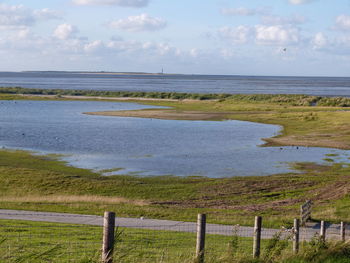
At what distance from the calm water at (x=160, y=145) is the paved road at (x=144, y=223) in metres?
16.7

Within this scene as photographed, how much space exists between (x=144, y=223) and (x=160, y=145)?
3413 cm

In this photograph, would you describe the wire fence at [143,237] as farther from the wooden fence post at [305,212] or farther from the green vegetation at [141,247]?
the wooden fence post at [305,212]

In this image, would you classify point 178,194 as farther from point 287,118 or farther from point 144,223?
point 287,118

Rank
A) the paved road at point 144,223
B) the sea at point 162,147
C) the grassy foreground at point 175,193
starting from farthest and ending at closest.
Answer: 1. the sea at point 162,147
2. the grassy foreground at point 175,193
3. the paved road at point 144,223

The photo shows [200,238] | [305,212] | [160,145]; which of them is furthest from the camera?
[160,145]

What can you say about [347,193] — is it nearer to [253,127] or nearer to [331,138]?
[331,138]

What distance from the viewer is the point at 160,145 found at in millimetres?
55125

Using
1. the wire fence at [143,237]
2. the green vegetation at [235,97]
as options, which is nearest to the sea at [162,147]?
the wire fence at [143,237]

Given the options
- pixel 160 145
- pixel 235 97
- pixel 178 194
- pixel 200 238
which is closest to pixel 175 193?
pixel 178 194

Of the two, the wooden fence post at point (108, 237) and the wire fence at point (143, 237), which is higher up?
the wooden fence post at point (108, 237)

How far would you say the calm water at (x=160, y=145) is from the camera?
139 ft

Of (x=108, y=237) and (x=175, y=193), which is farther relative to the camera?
(x=175, y=193)

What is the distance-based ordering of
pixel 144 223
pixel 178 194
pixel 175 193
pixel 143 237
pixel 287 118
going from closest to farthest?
pixel 143 237
pixel 144 223
pixel 178 194
pixel 175 193
pixel 287 118

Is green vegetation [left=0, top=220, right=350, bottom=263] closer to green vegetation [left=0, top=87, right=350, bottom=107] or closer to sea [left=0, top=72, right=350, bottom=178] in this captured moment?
sea [left=0, top=72, right=350, bottom=178]
